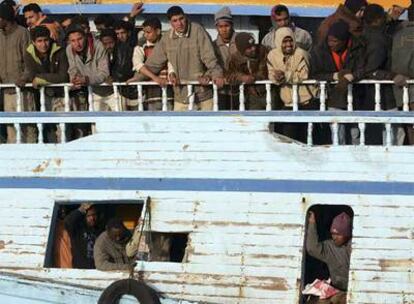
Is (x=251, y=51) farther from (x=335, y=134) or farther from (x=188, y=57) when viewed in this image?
(x=335, y=134)

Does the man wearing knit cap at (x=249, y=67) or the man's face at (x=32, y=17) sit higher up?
the man's face at (x=32, y=17)

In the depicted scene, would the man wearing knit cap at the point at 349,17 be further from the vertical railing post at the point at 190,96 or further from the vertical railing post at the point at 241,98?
the vertical railing post at the point at 190,96

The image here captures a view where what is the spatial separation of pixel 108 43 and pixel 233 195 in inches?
83.0

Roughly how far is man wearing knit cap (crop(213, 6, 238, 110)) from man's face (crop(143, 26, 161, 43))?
23.0 inches

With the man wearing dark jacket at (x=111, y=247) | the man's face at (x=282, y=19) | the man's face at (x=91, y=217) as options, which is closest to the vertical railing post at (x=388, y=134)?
the man's face at (x=282, y=19)

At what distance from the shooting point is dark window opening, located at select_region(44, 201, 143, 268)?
1362 centimetres

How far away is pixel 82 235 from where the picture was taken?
13.8m

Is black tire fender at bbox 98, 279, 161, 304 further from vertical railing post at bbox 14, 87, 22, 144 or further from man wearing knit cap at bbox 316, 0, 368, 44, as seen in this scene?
man wearing knit cap at bbox 316, 0, 368, 44

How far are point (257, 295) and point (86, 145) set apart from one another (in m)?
2.20

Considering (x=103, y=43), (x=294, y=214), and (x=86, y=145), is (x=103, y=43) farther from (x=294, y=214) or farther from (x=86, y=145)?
(x=294, y=214)

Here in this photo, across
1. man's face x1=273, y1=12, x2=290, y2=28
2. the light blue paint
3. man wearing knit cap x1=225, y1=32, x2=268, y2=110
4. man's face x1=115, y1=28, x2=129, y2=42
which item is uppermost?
man's face x1=273, y1=12, x2=290, y2=28

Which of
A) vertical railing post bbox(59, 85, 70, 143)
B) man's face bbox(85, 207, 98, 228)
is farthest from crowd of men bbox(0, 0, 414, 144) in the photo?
man's face bbox(85, 207, 98, 228)

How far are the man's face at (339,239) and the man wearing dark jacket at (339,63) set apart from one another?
0.88m

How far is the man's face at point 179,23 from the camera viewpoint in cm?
1351
